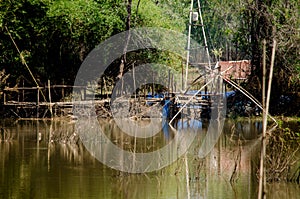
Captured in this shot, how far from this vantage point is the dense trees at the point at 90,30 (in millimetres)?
20609

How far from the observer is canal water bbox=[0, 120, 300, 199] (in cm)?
980

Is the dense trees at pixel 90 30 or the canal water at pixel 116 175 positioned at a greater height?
the dense trees at pixel 90 30

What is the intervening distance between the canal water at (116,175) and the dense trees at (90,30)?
221 inches

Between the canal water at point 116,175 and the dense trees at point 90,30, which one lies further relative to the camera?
the dense trees at point 90,30

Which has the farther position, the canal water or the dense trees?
the dense trees

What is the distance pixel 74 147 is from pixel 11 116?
8.38 metres

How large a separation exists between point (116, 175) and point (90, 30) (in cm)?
1322

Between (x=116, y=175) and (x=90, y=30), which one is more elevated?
(x=90, y=30)

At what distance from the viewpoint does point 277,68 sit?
21.3m

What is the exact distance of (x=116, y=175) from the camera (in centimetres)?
1123

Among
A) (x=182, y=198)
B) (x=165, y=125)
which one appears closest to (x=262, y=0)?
(x=165, y=125)

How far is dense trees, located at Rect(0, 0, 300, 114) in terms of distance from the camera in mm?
20609

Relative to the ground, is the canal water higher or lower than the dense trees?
lower

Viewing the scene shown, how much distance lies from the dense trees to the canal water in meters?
5.62
